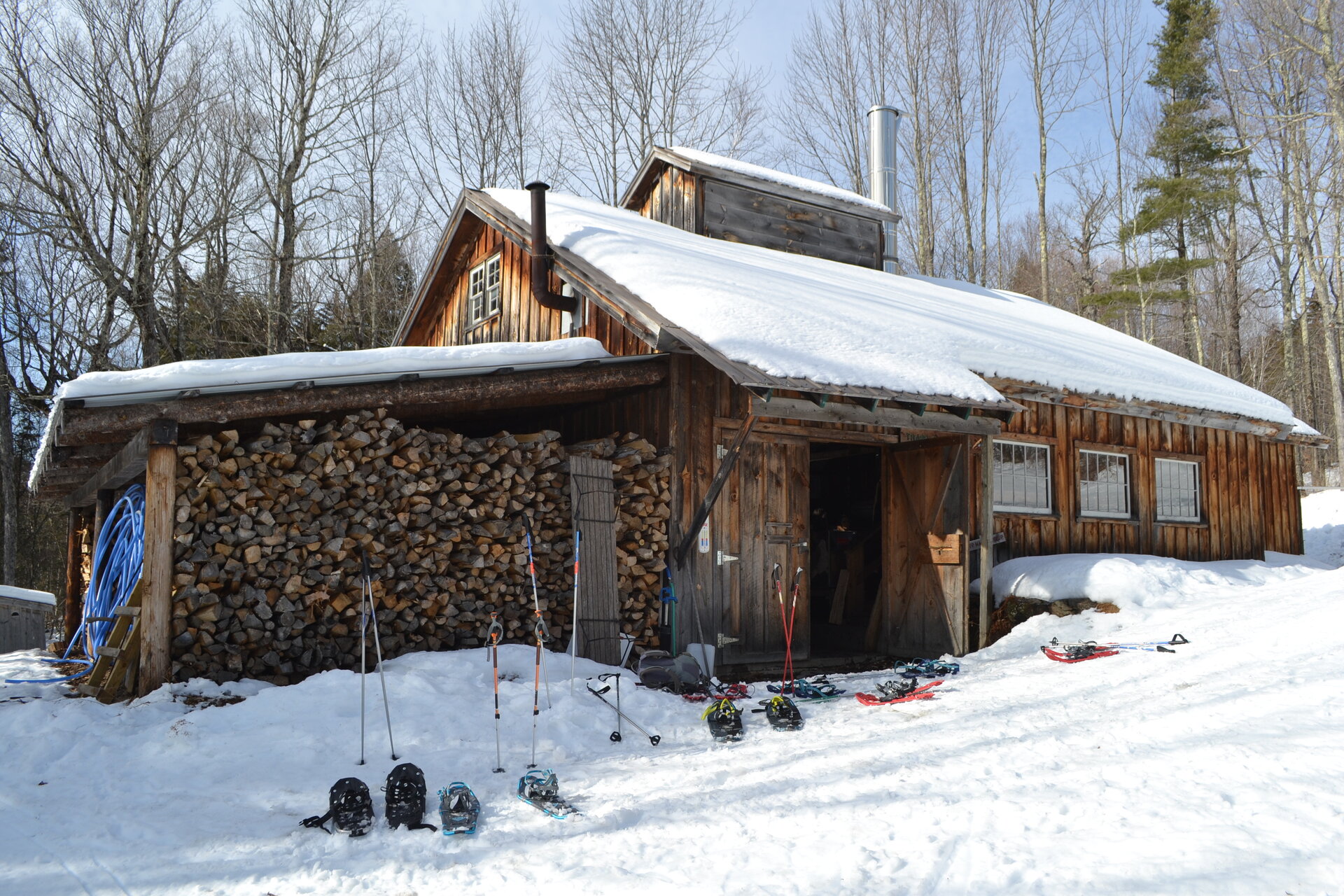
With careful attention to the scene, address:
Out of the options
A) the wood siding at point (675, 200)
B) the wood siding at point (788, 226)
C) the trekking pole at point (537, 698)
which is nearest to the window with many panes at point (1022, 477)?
the wood siding at point (788, 226)

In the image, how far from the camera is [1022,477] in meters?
11.6

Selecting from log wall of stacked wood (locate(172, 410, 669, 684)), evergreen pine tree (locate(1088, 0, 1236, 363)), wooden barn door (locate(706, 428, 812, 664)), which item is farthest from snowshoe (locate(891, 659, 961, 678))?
evergreen pine tree (locate(1088, 0, 1236, 363))

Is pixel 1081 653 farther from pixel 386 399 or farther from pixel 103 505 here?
pixel 103 505

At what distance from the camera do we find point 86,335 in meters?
20.9

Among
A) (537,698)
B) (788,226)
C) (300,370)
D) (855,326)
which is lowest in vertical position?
(537,698)

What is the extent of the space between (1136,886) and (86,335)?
23.4 m

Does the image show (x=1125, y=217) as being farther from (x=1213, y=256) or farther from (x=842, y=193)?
(x=842, y=193)

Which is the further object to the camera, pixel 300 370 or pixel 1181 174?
pixel 1181 174

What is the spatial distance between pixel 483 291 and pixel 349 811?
34.9ft

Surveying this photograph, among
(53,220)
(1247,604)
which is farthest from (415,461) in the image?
(53,220)

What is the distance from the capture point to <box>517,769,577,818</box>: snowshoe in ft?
15.1

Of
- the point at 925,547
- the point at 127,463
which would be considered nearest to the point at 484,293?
the point at 127,463

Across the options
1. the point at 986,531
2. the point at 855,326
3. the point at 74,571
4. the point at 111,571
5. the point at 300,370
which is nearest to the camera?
the point at 300,370

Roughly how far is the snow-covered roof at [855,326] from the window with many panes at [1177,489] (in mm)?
1009
